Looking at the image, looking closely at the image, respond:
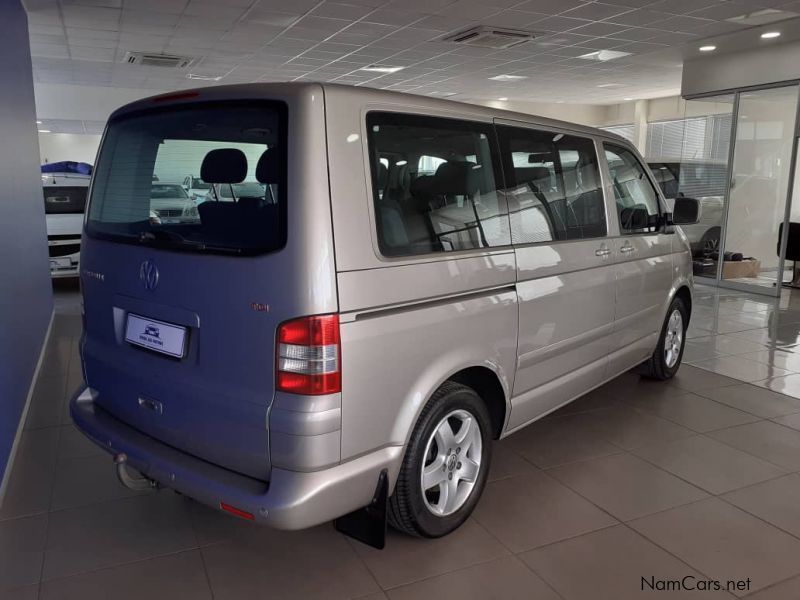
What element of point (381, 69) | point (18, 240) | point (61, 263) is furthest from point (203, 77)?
point (18, 240)

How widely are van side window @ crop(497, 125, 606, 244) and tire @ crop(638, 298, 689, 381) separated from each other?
4.46ft

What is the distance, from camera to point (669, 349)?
4.46m

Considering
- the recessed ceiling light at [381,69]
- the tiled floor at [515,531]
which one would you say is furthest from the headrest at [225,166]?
the recessed ceiling light at [381,69]

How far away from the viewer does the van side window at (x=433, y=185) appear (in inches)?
81.9

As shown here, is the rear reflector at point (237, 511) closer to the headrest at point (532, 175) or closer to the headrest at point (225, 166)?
the headrest at point (225, 166)

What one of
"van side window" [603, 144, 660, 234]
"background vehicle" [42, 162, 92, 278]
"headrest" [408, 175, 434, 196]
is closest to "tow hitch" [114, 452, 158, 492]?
"headrest" [408, 175, 434, 196]

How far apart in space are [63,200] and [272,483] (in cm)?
834

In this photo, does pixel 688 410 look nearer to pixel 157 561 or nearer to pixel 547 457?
pixel 547 457

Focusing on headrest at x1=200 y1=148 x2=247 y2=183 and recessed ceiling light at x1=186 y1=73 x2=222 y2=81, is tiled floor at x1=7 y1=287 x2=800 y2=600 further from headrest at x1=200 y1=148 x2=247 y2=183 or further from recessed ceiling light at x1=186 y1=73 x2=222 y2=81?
recessed ceiling light at x1=186 y1=73 x2=222 y2=81

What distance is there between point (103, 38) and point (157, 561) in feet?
26.6

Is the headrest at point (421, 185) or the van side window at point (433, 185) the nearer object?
the van side window at point (433, 185)

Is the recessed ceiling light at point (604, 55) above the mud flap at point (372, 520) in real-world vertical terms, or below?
above

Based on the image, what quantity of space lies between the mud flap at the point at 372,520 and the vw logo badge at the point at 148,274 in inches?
39.0

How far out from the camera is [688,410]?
397 cm
